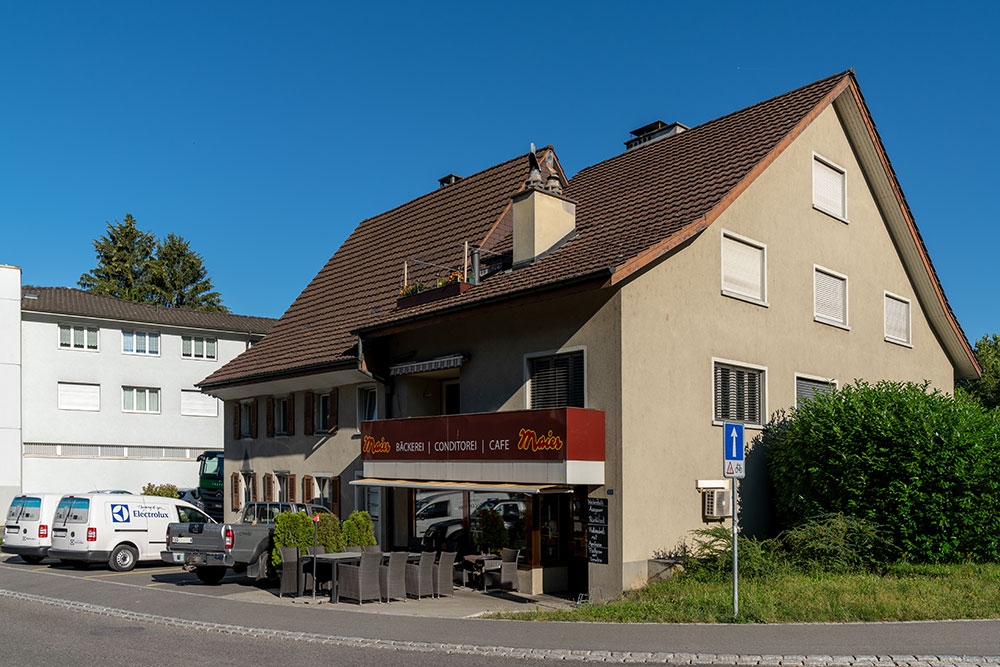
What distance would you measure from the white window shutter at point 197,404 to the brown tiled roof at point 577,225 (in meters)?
20.0

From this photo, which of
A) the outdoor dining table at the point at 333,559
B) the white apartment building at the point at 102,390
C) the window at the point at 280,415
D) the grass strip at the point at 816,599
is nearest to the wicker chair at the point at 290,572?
the outdoor dining table at the point at 333,559

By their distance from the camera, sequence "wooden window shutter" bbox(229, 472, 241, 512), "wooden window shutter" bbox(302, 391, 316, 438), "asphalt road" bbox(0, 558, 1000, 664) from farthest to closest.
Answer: "wooden window shutter" bbox(229, 472, 241, 512) < "wooden window shutter" bbox(302, 391, 316, 438) < "asphalt road" bbox(0, 558, 1000, 664)

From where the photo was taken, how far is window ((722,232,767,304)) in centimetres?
1941

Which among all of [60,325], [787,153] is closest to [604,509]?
[787,153]

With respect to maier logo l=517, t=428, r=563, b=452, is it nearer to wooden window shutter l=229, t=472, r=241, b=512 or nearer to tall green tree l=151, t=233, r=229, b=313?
wooden window shutter l=229, t=472, r=241, b=512

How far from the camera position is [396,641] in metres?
12.5

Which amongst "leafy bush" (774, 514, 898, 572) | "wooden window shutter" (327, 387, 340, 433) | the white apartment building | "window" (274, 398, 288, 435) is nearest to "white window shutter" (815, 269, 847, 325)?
"leafy bush" (774, 514, 898, 572)

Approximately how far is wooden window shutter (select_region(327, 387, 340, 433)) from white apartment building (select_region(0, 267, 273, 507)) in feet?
78.9

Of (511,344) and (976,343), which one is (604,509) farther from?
(976,343)

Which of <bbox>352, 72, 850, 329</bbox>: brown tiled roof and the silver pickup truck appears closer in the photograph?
<bbox>352, 72, 850, 329</bbox>: brown tiled roof

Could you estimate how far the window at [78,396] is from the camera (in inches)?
1746

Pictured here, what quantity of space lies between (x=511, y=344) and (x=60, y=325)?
3225 cm

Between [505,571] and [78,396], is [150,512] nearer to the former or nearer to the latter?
[505,571]

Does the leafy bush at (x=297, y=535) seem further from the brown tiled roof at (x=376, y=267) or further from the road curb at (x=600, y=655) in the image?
the brown tiled roof at (x=376, y=267)
